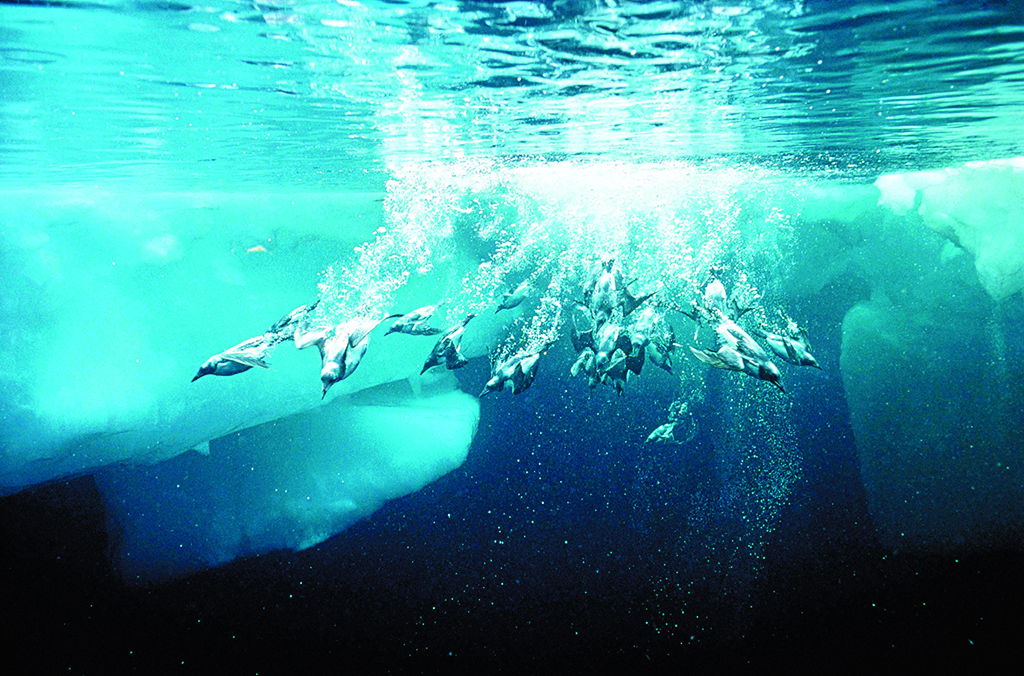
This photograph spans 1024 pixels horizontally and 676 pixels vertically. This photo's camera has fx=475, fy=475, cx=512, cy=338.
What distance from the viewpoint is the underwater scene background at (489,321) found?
197 inches

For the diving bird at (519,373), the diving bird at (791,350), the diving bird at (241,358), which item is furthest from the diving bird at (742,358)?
the diving bird at (241,358)

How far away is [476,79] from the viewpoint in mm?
5469

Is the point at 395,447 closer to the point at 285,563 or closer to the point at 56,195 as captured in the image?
the point at 285,563

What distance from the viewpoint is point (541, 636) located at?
366 inches

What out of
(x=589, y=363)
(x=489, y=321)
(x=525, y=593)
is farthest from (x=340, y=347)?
(x=489, y=321)

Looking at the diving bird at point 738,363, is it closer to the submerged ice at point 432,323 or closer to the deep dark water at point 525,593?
the submerged ice at point 432,323

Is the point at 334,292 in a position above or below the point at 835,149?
below

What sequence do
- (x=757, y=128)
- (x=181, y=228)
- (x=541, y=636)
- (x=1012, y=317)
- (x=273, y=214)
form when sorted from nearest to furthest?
(x=757, y=128), (x=541, y=636), (x=181, y=228), (x=273, y=214), (x=1012, y=317)

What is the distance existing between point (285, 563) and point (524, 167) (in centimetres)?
1077

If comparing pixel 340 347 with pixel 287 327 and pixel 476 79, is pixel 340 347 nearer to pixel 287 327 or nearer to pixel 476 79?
pixel 287 327

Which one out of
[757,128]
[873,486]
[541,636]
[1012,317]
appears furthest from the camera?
[1012,317]

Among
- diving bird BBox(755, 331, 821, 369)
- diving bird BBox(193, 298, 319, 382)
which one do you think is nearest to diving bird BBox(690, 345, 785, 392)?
diving bird BBox(755, 331, 821, 369)

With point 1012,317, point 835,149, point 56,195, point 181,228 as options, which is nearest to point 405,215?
point 181,228

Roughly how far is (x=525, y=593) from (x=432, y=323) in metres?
7.10
